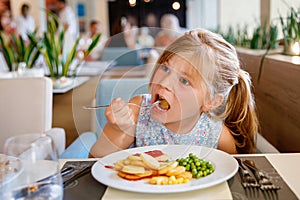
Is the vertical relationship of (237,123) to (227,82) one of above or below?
below

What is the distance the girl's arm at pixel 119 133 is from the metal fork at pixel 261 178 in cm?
30

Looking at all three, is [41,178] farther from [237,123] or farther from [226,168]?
[237,123]

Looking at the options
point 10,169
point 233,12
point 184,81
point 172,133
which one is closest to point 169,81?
point 184,81

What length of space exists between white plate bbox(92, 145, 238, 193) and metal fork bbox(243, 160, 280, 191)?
0.04 meters

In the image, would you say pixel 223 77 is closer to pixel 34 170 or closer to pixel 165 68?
pixel 165 68

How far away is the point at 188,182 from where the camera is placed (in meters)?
0.80

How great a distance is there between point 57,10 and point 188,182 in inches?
388

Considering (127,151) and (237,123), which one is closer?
(127,151)

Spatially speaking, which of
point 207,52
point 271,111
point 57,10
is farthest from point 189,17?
point 207,52

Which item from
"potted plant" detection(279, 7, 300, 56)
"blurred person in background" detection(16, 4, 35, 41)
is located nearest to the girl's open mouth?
"potted plant" detection(279, 7, 300, 56)

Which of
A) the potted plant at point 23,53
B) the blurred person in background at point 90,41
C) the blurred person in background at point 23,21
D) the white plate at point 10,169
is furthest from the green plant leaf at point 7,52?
the blurred person in background at point 23,21

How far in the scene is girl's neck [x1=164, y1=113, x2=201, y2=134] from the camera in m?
1.13

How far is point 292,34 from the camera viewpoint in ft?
5.93

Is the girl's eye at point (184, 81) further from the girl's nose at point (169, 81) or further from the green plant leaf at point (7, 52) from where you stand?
the green plant leaf at point (7, 52)
